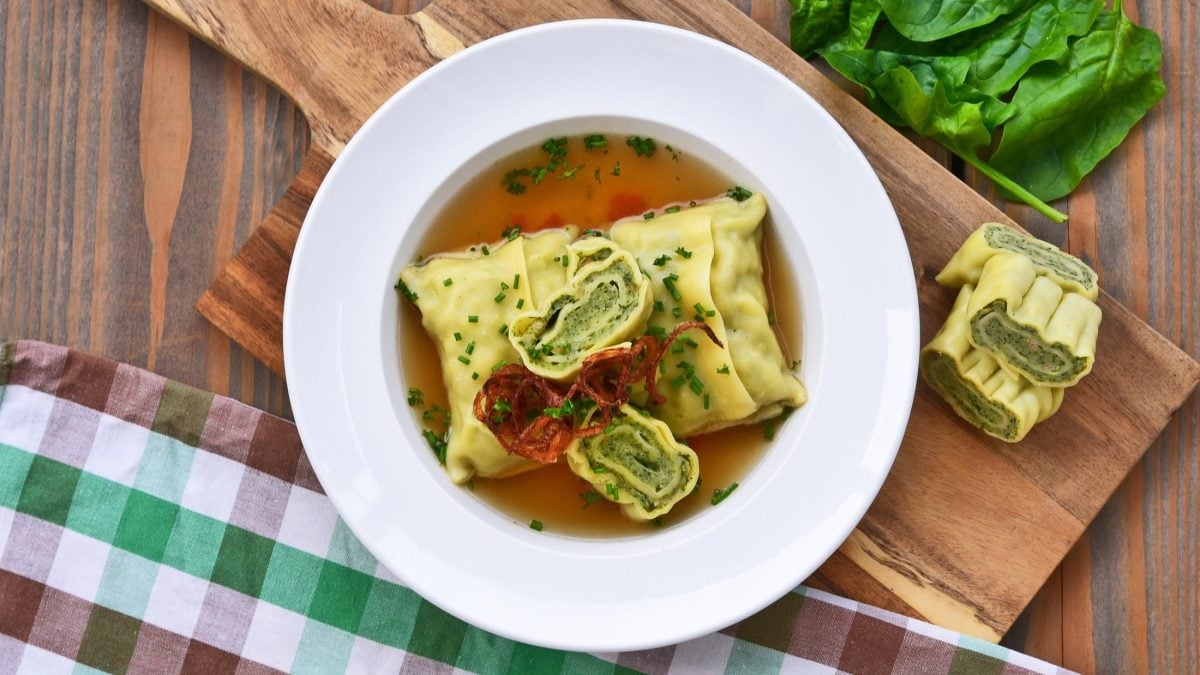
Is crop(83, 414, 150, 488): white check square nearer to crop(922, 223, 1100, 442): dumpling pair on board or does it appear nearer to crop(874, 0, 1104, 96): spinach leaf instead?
crop(922, 223, 1100, 442): dumpling pair on board

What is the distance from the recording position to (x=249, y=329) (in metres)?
3.49

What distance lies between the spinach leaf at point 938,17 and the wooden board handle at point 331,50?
151 cm

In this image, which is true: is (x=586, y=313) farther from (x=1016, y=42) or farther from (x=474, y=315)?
(x=1016, y=42)

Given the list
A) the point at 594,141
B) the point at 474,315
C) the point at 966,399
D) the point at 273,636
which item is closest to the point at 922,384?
the point at 966,399

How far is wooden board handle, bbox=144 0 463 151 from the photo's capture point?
11.3 feet

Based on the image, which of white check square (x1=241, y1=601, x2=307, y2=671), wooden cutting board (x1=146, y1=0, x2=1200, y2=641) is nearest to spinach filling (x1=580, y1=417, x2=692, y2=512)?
wooden cutting board (x1=146, y1=0, x2=1200, y2=641)

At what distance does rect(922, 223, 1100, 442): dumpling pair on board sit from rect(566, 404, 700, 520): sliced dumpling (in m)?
0.92

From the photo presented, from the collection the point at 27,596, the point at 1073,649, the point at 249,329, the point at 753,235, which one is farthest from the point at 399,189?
the point at 1073,649

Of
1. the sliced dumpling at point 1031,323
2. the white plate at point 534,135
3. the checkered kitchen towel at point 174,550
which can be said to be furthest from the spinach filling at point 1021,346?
the checkered kitchen towel at point 174,550

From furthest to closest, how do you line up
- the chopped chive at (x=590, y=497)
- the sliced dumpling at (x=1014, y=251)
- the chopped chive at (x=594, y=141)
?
the chopped chive at (x=590, y=497)
the chopped chive at (x=594, y=141)
the sliced dumpling at (x=1014, y=251)

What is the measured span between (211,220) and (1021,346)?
2.85m

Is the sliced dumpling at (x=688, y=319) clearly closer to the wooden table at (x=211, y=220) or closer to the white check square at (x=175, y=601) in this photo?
the wooden table at (x=211, y=220)

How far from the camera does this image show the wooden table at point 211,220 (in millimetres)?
3545

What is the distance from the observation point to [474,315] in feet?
11.0
